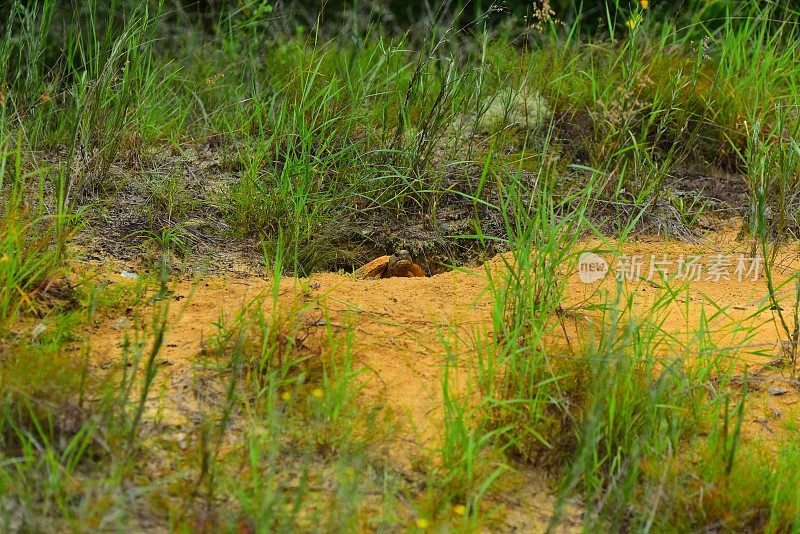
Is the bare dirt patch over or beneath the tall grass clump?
beneath

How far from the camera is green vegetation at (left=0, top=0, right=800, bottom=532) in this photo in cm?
217

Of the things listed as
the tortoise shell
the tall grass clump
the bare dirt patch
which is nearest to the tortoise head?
the tortoise shell

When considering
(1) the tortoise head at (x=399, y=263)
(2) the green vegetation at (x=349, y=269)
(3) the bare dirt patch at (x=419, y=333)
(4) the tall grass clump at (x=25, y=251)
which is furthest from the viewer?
(1) the tortoise head at (x=399, y=263)

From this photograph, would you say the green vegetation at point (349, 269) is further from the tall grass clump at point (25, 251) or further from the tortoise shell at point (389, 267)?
the tortoise shell at point (389, 267)

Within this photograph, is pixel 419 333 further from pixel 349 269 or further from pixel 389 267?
pixel 349 269

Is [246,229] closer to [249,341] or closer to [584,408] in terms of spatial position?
[249,341]

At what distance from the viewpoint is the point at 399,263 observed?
3.47 meters

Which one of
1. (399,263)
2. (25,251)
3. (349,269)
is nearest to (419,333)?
(399,263)

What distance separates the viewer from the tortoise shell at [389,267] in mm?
3469

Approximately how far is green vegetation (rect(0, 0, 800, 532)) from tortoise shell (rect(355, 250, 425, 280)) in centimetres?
13

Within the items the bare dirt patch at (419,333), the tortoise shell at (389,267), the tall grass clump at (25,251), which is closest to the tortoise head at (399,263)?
the tortoise shell at (389,267)

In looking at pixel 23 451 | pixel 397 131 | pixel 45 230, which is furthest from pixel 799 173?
pixel 23 451

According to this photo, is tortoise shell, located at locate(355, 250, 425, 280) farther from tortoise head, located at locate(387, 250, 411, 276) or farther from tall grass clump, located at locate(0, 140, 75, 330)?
tall grass clump, located at locate(0, 140, 75, 330)

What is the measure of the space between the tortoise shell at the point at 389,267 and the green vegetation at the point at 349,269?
0.13 m
